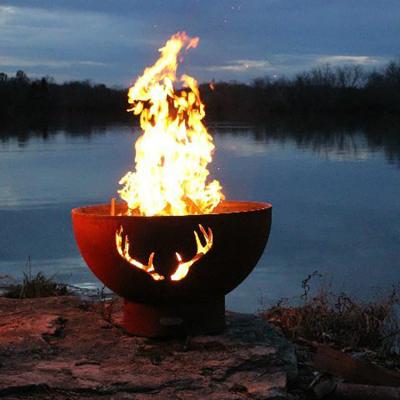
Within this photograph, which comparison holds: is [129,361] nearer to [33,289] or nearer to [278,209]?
[33,289]

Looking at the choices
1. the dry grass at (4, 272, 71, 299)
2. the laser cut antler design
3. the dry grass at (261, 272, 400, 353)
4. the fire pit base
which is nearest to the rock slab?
the fire pit base

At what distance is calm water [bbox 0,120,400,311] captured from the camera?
9000mm

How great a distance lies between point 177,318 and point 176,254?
501mm

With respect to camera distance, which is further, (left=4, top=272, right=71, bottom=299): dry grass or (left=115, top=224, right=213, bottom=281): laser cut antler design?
(left=4, top=272, right=71, bottom=299): dry grass

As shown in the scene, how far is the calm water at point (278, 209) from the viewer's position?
9000 millimetres

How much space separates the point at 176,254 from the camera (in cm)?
452

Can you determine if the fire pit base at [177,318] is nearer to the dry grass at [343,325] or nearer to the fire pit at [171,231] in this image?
the fire pit at [171,231]

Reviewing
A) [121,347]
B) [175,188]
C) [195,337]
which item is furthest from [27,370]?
[175,188]

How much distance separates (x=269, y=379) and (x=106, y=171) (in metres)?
18.6

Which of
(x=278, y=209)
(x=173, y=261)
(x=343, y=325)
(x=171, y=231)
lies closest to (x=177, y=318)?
(x=173, y=261)

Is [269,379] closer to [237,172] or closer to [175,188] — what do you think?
[175,188]

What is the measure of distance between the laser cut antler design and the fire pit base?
306mm

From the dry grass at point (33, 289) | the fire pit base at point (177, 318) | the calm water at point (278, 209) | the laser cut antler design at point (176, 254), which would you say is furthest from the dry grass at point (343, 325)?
the dry grass at point (33, 289)

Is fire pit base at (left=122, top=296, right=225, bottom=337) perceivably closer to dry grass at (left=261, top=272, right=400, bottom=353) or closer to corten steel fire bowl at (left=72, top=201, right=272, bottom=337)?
corten steel fire bowl at (left=72, top=201, right=272, bottom=337)
